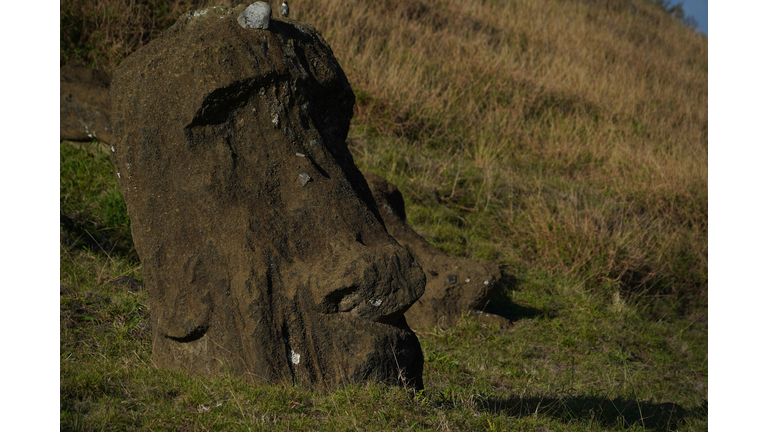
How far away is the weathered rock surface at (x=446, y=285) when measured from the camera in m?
4.64

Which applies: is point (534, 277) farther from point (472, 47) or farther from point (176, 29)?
point (472, 47)

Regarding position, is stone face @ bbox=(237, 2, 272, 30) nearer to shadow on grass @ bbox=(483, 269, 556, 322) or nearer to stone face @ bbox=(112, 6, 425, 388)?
stone face @ bbox=(112, 6, 425, 388)

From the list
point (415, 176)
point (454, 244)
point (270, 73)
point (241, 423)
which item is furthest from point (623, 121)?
point (241, 423)

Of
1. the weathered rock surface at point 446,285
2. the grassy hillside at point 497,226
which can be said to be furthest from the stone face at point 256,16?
the weathered rock surface at point 446,285

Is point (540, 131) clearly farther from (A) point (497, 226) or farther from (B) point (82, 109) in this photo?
(B) point (82, 109)

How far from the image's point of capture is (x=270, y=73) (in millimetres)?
2820

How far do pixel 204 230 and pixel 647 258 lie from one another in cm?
514

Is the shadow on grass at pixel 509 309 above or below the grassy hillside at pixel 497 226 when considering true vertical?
below

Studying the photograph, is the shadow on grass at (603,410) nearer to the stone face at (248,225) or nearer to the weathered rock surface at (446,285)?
the stone face at (248,225)

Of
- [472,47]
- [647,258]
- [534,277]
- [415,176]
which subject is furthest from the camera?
[472,47]

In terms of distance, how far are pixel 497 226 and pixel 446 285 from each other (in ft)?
7.24

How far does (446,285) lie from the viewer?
15.3 feet

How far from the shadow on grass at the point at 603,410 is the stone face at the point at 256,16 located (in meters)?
1.99

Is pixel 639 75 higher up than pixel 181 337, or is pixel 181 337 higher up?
pixel 639 75
